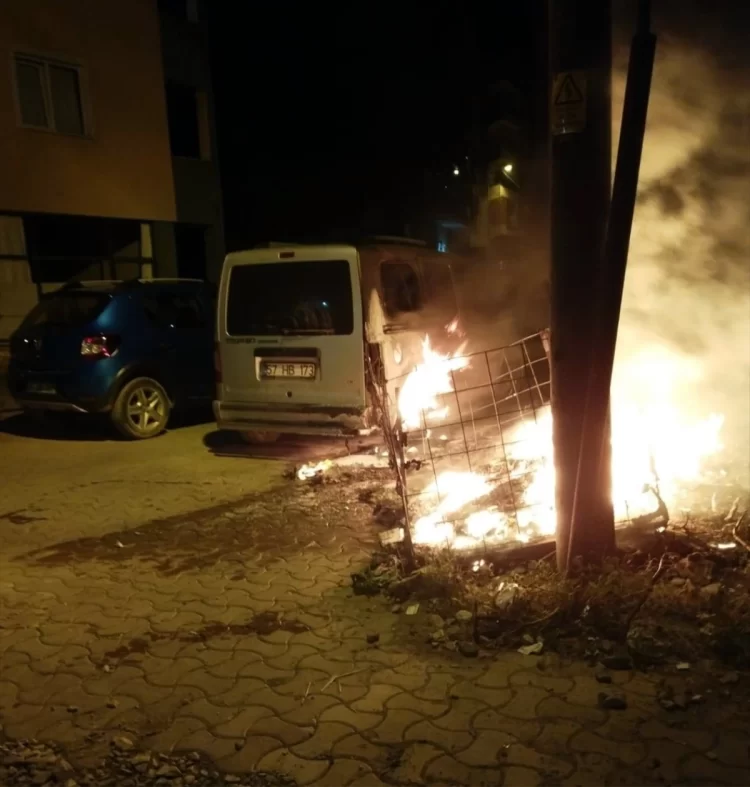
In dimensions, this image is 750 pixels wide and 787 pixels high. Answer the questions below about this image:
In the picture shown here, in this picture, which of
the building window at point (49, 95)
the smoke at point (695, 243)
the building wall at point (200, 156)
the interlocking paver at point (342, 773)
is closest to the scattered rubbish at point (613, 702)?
the interlocking paver at point (342, 773)

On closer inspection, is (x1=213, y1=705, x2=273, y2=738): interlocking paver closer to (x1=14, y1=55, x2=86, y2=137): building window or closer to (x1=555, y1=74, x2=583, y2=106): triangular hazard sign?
(x1=555, y1=74, x2=583, y2=106): triangular hazard sign

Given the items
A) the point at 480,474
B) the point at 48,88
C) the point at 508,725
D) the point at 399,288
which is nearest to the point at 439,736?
the point at 508,725

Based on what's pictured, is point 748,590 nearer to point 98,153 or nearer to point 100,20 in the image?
point 98,153

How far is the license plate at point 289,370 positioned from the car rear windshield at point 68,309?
101 inches

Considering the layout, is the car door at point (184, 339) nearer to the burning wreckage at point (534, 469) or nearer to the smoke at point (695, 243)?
the burning wreckage at point (534, 469)

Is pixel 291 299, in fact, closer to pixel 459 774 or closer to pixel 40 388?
pixel 40 388

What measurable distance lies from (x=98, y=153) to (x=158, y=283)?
6.72m

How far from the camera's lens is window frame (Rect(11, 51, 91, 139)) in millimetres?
13320

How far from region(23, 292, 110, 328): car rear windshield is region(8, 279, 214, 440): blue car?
1 cm

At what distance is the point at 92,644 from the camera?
3.79 metres

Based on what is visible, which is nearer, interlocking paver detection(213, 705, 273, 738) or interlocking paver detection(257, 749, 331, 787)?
interlocking paver detection(257, 749, 331, 787)

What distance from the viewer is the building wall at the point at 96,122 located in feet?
43.3

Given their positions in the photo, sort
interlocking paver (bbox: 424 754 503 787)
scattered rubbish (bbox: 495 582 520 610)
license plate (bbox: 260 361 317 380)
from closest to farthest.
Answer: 1. interlocking paver (bbox: 424 754 503 787)
2. scattered rubbish (bbox: 495 582 520 610)
3. license plate (bbox: 260 361 317 380)

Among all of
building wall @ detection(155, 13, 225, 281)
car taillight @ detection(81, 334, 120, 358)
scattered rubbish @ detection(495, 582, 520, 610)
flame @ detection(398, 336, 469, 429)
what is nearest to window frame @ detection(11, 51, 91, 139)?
building wall @ detection(155, 13, 225, 281)
